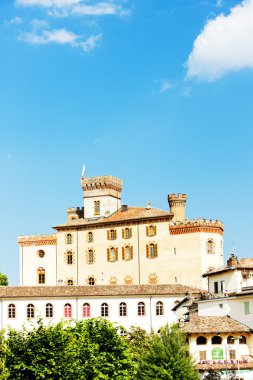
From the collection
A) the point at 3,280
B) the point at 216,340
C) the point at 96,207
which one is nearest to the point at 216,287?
the point at 216,340

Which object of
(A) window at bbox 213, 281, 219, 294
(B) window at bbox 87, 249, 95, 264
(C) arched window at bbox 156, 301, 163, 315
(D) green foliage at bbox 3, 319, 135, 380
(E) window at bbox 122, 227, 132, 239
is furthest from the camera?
(B) window at bbox 87, 249, 95, 264

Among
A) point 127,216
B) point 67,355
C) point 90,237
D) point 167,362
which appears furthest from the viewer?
point 90,237

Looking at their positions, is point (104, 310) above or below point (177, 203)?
below

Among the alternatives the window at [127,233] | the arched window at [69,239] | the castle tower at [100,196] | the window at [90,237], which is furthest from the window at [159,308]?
the castle tower at [100,196]

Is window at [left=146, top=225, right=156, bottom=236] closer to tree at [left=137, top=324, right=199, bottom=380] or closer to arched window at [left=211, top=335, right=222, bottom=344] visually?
arched window at [left=211, top=335, right=222, bottom=344]

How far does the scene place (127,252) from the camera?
4341 inches

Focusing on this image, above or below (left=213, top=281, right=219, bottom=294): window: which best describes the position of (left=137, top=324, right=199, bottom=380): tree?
below

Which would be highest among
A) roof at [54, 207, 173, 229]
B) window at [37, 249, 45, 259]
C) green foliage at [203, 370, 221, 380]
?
roof at [54, 207, 173, 229]

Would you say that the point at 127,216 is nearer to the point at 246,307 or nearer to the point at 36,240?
the point at 36,240

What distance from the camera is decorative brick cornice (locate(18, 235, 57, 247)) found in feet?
379

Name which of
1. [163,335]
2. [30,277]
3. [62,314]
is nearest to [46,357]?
[163,335]

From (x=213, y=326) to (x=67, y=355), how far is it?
83.6 feet

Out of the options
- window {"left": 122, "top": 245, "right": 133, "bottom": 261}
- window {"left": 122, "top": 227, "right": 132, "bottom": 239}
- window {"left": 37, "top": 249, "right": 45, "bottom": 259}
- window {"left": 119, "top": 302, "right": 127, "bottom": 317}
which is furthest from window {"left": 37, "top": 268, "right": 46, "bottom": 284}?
window {"left": 119, "top": 302, "right": 127, "bottom": 317}

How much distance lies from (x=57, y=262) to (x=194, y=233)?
2049 cm
